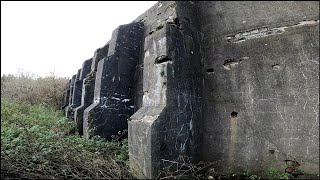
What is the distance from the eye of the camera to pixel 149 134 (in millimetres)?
3713

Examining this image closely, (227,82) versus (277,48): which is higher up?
(277,48)

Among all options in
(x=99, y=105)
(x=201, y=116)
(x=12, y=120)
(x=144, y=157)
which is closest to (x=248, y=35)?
(x=201, y=116)

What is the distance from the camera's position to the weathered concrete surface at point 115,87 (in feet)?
19.2

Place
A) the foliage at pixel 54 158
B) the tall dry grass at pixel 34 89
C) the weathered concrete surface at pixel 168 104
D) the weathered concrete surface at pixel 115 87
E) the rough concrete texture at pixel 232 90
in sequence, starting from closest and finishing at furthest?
the foliage at pixel 54 158 < the weathered concrete surface at pixel 168 104 < the rough concrete texture at pixel 232 90 < the weathered concrete surface at pixel 115 87 < the tall dry grass at pixel 34 89

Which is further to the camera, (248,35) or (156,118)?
(248,35)

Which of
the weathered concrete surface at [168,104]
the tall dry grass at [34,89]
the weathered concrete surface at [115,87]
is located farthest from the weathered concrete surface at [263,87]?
the tall dry grass at [34,89]

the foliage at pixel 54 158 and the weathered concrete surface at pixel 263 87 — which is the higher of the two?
the weathered concrete surface at pixel 263 87

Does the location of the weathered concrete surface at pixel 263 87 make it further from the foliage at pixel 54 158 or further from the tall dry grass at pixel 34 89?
the tall dry grass at pixel 34 89

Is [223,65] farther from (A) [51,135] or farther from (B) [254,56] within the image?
(A) [51,135]

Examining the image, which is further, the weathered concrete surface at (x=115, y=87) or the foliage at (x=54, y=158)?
the weathered concrete surface at (x=115, y=87)

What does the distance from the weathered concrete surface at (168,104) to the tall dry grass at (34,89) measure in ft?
18.6

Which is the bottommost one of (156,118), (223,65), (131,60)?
(156,118)

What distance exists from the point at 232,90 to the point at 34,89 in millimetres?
8371

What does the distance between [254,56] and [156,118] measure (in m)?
2.21
